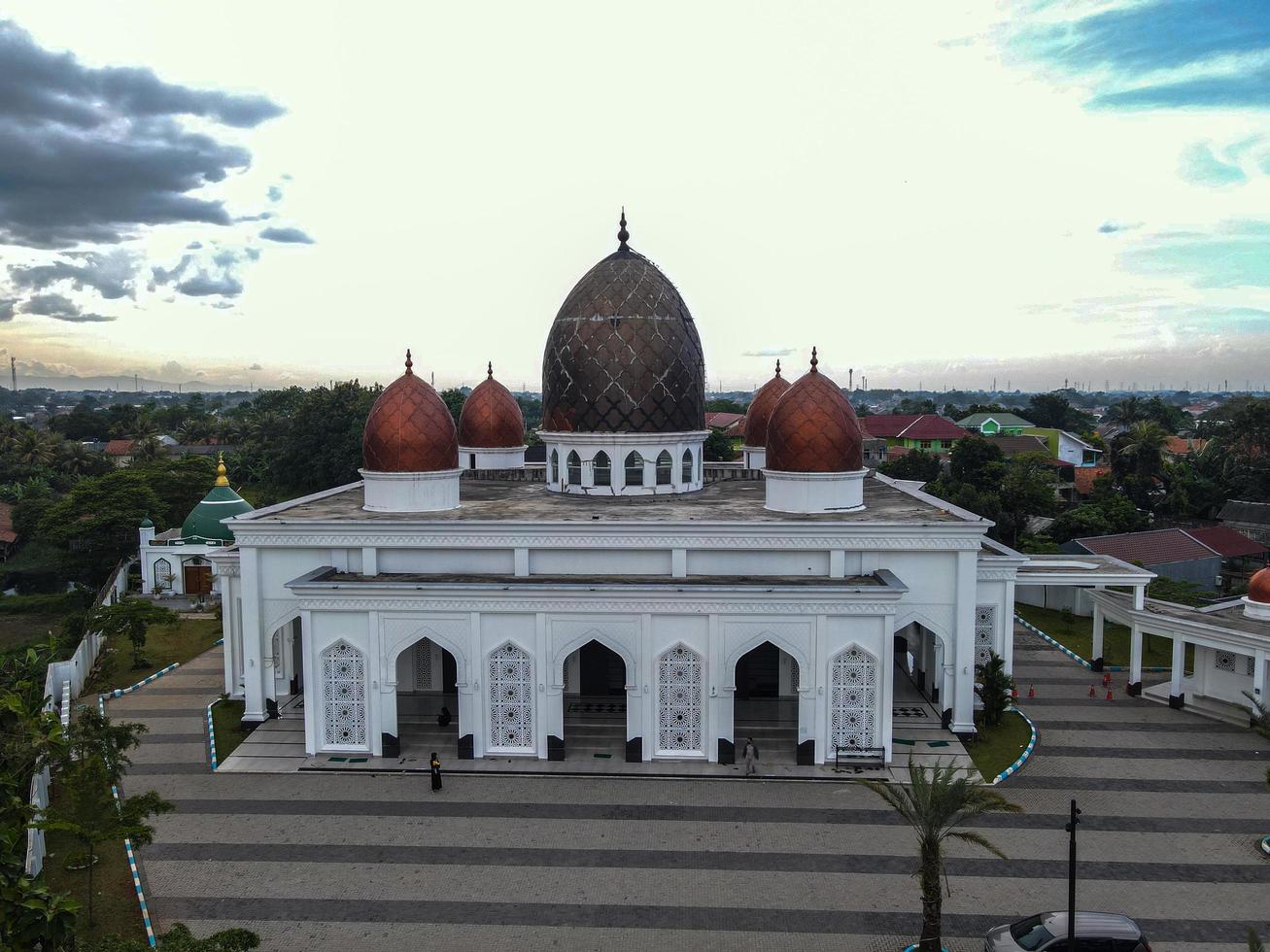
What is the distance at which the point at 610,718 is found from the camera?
20297 mm

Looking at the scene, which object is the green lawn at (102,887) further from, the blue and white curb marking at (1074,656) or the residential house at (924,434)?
the residential house at (924,434)

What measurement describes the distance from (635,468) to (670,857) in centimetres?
1093

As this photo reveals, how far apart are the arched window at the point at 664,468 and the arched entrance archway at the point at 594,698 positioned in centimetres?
471

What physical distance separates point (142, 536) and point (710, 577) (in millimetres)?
27142

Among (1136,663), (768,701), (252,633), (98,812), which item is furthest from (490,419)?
(1136,663)

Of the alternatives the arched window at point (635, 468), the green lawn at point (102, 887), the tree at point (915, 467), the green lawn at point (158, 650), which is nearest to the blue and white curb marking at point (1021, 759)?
the arched window at point (635, 468)

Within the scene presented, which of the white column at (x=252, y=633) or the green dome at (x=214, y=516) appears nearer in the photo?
the white column at (x=252, y=633)

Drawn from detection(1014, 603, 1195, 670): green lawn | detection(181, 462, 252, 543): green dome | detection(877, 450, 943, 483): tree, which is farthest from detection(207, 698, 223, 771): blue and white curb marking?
detection(877, 450, 943, 483): tree

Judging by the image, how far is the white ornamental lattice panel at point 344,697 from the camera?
18.4 meters

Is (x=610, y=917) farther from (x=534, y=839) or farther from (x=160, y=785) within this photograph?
(x=160, y=785)

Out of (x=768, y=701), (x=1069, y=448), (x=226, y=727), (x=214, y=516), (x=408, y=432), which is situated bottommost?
(x=226, y=727)

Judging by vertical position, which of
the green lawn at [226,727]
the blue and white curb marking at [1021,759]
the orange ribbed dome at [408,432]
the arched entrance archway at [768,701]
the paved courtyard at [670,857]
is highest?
the orange ribbed dome at [408,432]

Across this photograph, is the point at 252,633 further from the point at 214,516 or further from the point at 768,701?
the point at 214,516

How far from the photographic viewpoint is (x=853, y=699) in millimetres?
17891
